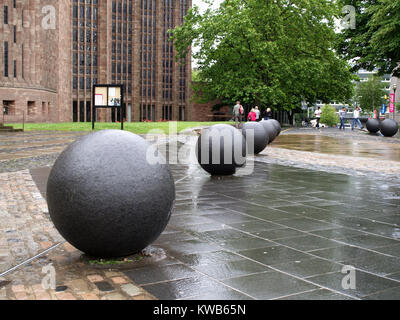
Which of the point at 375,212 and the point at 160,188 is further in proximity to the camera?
the point at 375,212

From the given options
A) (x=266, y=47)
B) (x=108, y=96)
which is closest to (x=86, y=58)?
(x=266, y=47)

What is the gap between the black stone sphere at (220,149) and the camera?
1131 centimetres

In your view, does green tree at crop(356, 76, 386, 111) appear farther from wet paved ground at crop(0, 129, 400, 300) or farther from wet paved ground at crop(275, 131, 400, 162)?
wet paved ground at crop(0, 129, 400, 300)

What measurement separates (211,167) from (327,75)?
31.5m

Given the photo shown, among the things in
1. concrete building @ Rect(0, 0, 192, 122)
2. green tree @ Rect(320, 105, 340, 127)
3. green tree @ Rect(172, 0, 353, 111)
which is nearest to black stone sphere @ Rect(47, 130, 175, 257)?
green tree @ Rect(172, 0, 353, 111)

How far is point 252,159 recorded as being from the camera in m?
15.9

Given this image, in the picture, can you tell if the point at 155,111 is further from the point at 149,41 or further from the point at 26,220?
the point at 26,220

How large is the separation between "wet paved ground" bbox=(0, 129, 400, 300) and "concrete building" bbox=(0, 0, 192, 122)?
41.9 m

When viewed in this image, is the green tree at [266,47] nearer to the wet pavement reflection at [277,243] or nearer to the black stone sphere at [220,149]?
the black stone sphere at [220,149]

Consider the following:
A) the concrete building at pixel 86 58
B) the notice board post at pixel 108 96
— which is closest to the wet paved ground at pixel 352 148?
the notice board post at pixel 108 96

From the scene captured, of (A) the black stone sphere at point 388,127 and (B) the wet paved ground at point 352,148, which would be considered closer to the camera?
(B) the wet paved ground at point 352,148

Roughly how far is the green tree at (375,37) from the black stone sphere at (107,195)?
21.2 m
